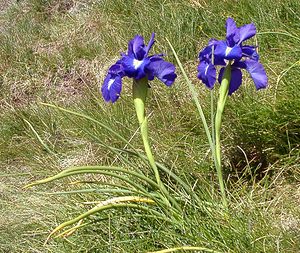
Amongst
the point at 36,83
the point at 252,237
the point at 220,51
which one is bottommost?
the point at 36,83

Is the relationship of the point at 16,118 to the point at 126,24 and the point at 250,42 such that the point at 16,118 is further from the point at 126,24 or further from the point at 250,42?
the point at 250,42

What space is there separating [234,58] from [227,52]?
3 cm

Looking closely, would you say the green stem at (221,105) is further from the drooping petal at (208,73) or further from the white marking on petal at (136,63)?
the white marking on petal at (136,63)

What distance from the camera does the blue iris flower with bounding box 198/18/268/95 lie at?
208cm

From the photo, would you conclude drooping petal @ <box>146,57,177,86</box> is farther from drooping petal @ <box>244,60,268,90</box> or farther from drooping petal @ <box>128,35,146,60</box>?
drooping petal @ <box>244,60,268,90</box>

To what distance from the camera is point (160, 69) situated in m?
2.09

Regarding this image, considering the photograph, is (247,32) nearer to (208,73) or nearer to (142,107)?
(208,73)

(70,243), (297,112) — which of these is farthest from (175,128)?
(70,243)

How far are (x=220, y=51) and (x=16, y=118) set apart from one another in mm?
2269

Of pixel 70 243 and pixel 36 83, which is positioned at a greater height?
pixel 70 243

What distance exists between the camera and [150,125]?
3.21 m

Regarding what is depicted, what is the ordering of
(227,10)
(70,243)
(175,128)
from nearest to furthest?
(70,243) → (175,128) → (227,10)

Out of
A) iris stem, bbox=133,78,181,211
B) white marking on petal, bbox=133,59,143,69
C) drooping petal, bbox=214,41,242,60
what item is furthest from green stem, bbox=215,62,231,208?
white marking on petal, bbox=133,59,143,69

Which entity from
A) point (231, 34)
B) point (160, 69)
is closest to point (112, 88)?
point (160, 69)
